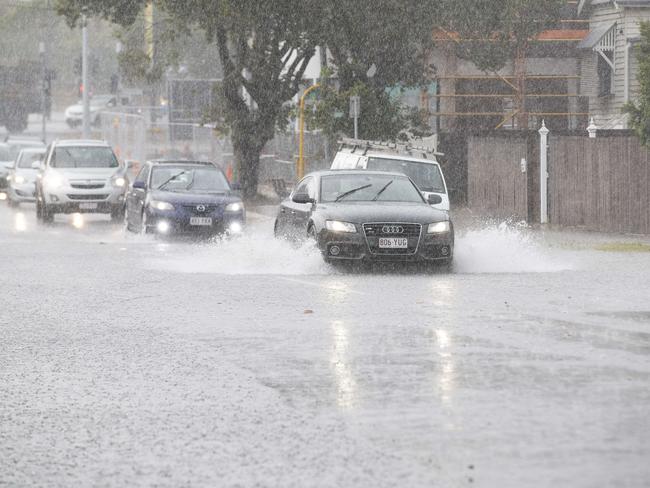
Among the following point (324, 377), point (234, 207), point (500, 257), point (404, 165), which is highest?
point (404, 165)

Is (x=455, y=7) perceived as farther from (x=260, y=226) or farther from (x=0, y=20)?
(x=0, y=20)

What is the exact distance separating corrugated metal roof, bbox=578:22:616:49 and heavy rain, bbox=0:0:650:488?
201mm

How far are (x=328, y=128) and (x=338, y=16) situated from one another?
275cm

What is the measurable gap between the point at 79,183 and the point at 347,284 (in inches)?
666

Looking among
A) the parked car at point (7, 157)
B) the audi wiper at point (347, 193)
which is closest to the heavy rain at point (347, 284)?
the audi wiper at point (347, 193)

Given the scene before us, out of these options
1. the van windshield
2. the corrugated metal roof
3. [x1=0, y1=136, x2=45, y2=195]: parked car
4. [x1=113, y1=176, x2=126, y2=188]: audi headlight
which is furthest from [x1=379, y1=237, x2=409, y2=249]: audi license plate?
the corrugated metal roof

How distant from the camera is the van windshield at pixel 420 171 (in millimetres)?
30172

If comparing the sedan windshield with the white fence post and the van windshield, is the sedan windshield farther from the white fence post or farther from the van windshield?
the white fence post

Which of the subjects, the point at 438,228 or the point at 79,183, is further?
the point at 79,183

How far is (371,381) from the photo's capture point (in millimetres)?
11023

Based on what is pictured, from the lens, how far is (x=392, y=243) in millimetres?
20172

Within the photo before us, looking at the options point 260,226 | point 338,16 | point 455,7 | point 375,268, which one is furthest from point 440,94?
point 375,268

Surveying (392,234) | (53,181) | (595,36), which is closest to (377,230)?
(392,234)

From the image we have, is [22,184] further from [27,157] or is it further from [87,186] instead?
[87,186]
